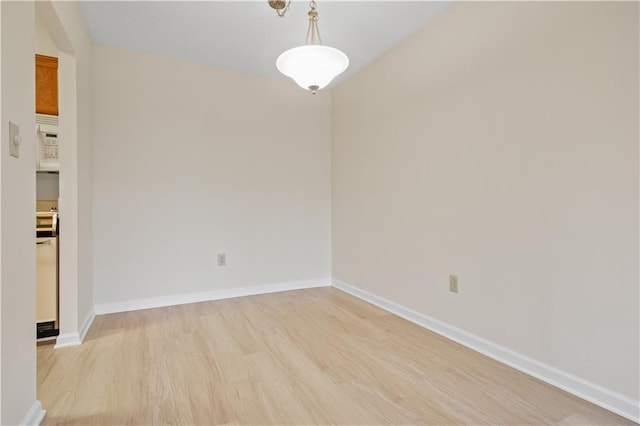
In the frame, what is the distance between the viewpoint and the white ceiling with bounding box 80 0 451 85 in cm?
227

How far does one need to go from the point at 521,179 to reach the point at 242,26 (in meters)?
2.27

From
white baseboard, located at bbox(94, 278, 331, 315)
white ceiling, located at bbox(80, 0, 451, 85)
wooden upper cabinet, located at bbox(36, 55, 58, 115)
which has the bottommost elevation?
white baseboard, located at bbox(94, 278, 331, 315)

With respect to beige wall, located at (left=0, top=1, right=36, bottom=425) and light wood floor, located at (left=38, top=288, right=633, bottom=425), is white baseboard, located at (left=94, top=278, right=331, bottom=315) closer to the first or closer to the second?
light wood floor, located at (left=38, top=288, right=633, bottom=425)

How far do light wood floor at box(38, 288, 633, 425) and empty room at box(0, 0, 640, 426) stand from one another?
0.02m

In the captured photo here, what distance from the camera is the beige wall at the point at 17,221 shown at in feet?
3.68

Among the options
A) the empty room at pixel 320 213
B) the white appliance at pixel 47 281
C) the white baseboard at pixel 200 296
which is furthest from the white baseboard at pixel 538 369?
the white appliance at pixel 47 281

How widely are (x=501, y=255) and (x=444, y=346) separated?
0.73 metres

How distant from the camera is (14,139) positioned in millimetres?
1202

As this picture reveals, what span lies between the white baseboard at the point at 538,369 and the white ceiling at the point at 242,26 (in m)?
2.29

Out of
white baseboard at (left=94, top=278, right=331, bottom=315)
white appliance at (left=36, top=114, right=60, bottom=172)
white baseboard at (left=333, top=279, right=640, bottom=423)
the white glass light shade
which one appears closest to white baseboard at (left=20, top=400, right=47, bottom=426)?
white baseboard at (left=94, top=278, right=331, bottom=315)

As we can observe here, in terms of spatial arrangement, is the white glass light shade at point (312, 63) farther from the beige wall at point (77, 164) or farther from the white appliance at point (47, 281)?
the white appliance at point (47, 281)

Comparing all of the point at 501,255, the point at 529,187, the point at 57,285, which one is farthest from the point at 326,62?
the point at 57,285

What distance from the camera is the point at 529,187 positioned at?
1831mm

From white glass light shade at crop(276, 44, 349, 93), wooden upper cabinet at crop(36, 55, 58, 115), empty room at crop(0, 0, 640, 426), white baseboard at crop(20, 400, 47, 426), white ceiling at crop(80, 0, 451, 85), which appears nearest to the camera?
white baseboard at crop(20, 400, 47, 426)
